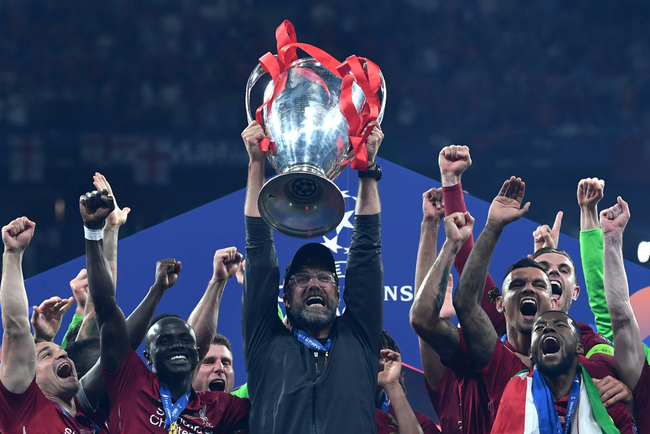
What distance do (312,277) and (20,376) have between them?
992 mm

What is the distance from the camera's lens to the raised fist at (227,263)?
10.8ft

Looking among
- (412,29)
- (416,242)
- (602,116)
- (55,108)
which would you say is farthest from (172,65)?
(416,242)

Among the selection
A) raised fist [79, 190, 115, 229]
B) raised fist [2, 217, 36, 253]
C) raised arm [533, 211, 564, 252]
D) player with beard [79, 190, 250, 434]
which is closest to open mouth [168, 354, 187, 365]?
player with beard [79, 190, 250, 434]

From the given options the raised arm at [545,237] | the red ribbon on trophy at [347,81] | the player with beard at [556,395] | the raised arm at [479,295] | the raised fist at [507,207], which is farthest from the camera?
the raised arm at [545,237]

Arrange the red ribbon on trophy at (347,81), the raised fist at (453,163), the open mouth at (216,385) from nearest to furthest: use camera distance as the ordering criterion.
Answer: the red ribbon on trophy at (347,81) < the raised fist at (453,163) < the open mouth at (216,385)

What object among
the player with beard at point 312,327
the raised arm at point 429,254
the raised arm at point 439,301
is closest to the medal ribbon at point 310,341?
the player with beard at point 312,327

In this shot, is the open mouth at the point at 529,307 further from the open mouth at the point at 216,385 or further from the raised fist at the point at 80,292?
the raised fist at the point at 80,292

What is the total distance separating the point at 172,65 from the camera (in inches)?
368

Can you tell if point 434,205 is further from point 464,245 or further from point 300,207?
point 300,207

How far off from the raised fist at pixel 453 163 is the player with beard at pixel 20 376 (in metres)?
1.53

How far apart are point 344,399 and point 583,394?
749 mm

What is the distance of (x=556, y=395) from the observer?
2.68m

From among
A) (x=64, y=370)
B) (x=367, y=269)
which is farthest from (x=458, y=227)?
(x=64, y=370)

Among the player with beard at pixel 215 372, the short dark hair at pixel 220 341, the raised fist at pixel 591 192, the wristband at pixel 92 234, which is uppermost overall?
the raised fist at pixel 591 192
